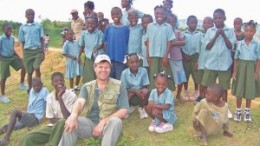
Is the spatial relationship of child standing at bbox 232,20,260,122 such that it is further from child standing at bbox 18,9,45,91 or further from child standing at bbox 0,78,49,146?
child standing at bbox 18,9,45,91

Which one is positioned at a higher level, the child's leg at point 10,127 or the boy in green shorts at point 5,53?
the boy in green shorts at point 5,53

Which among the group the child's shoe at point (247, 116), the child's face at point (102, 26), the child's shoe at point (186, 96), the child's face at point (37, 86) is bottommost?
the child's shoe at point (247, 116)

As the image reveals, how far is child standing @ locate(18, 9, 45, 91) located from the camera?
7.32 meters

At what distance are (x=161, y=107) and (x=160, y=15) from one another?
1.52m

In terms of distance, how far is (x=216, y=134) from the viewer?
5184mm

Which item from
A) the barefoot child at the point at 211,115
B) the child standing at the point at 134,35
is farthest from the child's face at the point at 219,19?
the child standing at the point at 134,35

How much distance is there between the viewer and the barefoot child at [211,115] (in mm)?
4934

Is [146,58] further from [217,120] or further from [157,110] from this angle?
[217,120]

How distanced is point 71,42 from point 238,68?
3.44 meters

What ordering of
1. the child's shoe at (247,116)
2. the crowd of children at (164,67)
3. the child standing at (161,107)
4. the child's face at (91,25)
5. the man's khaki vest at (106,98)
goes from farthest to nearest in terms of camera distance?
the child's face at (91,25)
the child's shoe at (247,116)
the child standing at (161,107)
the crowd of children at (164,67)
the man's khaki vest at (106,98)

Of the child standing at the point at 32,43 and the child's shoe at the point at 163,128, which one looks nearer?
the child's shoe at the point at 163,128

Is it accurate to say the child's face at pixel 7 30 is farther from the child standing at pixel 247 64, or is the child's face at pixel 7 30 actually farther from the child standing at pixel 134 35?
the child standing at pixel 247 64

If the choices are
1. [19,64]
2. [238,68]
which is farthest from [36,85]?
[238,68]

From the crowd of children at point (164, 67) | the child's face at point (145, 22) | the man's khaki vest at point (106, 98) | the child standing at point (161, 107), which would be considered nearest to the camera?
the man's khaki vest at point (106, 98)
